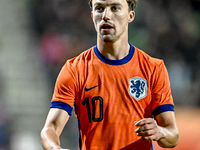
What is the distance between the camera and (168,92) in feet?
7.96

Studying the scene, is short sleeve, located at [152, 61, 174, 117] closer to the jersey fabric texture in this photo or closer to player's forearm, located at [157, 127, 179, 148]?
the jersey fabric texture

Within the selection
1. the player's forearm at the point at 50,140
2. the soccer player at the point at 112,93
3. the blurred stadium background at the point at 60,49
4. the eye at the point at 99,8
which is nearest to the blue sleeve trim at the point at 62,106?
the soccer player at the point at 112,93

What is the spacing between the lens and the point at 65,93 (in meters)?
2.27

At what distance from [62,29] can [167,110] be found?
5.38 m

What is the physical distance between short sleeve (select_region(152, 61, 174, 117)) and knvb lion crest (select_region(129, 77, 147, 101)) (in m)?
0.10

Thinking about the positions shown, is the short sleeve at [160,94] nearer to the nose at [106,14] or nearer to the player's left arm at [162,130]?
the player's left arm at [162,130]

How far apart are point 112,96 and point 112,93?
0.03 m

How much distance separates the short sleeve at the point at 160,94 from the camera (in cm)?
234

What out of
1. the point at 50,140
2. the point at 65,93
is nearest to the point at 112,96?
the point at 65,93

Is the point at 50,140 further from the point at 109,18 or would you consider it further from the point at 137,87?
the point at 109,18

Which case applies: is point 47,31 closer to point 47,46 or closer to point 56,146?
point 47,46

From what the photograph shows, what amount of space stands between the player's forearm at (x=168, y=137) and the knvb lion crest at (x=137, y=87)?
34 cm

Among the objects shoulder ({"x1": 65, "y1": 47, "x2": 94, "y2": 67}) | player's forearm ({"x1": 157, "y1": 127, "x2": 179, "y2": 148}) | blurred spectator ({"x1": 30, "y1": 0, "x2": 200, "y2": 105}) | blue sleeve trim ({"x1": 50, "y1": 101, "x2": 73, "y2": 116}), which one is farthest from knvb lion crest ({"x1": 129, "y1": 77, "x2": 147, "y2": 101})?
blurred spectator ({"x1": 30, "y1": 0, "x2": 200, "y2": 105})

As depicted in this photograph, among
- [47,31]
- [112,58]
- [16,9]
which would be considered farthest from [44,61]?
[112,58]
